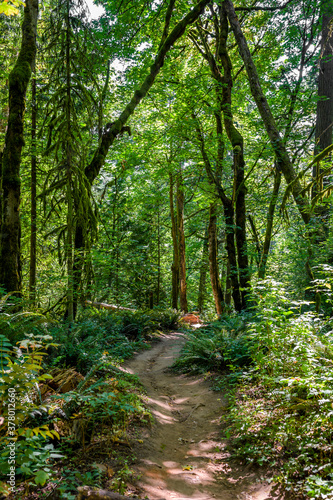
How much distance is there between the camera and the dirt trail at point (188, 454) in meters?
2.73

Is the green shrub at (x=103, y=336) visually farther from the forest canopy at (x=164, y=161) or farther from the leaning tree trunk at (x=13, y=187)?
the leaning tree trunk at (x=13, y=187)

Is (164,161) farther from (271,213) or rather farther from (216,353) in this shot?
(216,353)

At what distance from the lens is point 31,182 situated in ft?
30.3

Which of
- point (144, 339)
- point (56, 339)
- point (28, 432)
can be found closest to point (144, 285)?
point (144, 339)

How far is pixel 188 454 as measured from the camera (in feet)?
11.5

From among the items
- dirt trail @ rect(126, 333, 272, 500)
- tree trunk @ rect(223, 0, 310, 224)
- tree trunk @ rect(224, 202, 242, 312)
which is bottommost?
dirt trail @ rect(126, 333, 272, 500)

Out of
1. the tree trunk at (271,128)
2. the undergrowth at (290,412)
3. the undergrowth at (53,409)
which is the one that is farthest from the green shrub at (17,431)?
the tree trunk at (271,128)

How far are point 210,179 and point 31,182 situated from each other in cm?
620

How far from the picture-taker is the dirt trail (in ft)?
8.95

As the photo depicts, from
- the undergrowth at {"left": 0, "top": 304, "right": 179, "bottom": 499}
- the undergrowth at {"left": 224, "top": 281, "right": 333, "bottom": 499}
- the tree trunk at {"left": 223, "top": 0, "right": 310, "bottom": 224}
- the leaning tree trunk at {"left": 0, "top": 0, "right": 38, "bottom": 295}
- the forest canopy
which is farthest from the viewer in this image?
the tree trunk at {"left": 223, "top": 0, "right": 310, "bottom": 224}

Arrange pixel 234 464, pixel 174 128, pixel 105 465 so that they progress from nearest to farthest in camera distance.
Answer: pixel 105 465
pixel 234 464
pixel 174 128

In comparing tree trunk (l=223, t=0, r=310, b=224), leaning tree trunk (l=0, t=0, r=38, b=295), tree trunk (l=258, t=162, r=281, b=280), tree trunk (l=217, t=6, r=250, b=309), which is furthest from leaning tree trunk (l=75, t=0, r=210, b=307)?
tree trunk (l=258, t=162, r=281, b=280)

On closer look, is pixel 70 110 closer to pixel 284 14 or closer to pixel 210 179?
pixel 210 179

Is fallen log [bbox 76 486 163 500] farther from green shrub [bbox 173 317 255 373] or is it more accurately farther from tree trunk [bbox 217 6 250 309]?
tree trunk [bbox 217 6 250 309]
